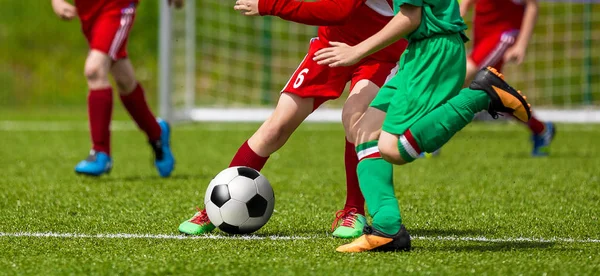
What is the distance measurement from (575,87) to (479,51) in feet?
20.9

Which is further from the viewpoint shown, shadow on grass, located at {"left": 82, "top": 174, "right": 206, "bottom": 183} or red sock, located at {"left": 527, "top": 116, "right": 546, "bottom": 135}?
red sock, located at {"left": 527, "top": 116, "right": 546, "bottom": 135}

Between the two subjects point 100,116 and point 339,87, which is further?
point 100,116

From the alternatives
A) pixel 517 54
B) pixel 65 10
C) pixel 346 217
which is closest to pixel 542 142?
pixel 517 54

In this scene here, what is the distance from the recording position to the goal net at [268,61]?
13.5 m

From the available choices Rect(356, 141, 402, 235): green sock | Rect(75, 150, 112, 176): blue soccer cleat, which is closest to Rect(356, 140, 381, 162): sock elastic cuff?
Rect(356, 141, 402, 235): green sock

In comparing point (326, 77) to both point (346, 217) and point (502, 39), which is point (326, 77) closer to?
point (346, 217)

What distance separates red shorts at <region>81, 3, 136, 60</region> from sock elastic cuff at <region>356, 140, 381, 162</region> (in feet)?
9.29

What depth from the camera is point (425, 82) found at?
3547 millimetres

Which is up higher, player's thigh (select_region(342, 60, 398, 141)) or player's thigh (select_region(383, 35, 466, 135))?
player's thigh (select_region(383, 35, 466, 135))

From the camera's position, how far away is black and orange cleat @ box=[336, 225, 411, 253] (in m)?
3.62

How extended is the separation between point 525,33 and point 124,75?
3107 millimetres

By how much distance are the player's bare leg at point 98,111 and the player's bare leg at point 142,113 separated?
127 millimetres

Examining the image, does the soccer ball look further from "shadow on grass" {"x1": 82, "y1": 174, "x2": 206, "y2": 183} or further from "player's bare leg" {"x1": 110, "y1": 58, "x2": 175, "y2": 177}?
"player's bare leg" {"x1": 110, "y1": 58, "x2": 175, "y2": 177}

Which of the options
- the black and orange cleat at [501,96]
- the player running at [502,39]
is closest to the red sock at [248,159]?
the black and orange cleat at [501,96]
